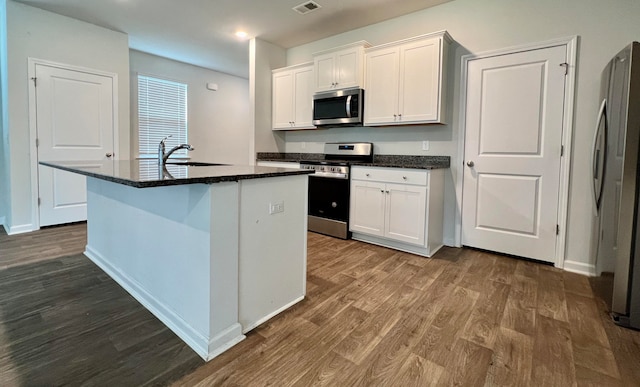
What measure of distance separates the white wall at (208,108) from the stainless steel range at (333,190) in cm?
315

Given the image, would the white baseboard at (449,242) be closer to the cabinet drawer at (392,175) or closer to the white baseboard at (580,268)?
the cabinet drawer at (392,175)

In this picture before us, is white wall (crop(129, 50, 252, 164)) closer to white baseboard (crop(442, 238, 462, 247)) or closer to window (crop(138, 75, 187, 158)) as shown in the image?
window (crop(138, 75, 187, 158))

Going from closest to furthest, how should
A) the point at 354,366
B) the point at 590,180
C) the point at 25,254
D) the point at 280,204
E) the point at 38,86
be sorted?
the point at 354,366
the point at 280,204
the point at 590,180
the point at 25,254
the point at 38,86

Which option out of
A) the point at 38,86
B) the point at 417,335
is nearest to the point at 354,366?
the point at 417,335

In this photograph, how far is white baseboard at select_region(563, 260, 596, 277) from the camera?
8.87 feet

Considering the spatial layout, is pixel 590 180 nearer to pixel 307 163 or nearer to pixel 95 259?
pixel 307 163

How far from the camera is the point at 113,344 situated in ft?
5.46

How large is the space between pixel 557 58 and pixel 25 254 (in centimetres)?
517

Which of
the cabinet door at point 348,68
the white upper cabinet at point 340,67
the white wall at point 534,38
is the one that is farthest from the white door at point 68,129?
the white wall at point 534,38

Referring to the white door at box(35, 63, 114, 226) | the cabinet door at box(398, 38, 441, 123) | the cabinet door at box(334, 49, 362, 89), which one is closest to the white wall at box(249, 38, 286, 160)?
the cabinet door at box(334, 49, 362, 89)

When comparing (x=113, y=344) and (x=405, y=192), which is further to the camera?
(x=405, y=192)

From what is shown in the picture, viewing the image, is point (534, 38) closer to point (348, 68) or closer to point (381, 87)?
point (381, 87)

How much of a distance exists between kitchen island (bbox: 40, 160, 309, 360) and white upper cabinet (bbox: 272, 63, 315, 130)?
2501 mm

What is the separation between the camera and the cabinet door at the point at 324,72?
3.97 metres
